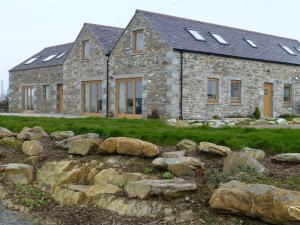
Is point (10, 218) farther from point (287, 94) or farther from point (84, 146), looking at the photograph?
point (287, 94)

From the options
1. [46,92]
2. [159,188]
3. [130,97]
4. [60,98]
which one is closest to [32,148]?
[159,188]

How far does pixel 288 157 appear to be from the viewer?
6789 mm

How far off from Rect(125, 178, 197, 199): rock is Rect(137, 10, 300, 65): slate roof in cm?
1374

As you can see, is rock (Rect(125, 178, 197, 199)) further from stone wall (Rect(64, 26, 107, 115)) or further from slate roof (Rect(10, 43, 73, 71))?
slate roof (Rect(10, 43, 73, 71))

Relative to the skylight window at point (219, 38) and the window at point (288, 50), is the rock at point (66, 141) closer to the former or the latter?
the skylight window at point (219, 38)

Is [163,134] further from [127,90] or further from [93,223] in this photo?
[127,90]

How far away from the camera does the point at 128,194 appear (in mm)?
6184

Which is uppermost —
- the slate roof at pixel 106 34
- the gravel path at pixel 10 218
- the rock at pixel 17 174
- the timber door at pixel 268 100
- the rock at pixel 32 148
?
the slate roof at pixel 106 34

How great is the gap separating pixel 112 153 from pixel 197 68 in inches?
505

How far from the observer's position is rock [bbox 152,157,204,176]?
6.58 meters

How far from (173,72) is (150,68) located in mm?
1699

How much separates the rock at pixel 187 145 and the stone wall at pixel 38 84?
20479 millimetres

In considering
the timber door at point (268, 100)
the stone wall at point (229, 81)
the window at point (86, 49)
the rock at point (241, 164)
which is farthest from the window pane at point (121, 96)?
the rock at point (241, 164)

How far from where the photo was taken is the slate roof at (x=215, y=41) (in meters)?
20.4
